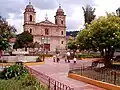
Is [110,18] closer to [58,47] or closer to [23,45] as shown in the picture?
[23,45]

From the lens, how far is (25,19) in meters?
69.4

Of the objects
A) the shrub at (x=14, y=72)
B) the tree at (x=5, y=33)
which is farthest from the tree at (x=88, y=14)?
the shrub at (x=14, y=72)

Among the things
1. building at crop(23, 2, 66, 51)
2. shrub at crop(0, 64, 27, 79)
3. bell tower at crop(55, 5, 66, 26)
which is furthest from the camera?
bell tower at crop(55, 5, 66, 26)

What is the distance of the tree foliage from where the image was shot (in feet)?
101

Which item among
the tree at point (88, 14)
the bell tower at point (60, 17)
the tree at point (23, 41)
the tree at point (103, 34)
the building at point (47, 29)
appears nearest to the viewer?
the tree at point (103, 34)

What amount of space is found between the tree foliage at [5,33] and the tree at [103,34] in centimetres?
1151

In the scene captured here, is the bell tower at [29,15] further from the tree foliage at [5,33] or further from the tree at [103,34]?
the tree at [103,34]

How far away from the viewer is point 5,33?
31.9 m

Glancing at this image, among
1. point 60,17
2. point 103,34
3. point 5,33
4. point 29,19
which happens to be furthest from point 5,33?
point 60,17

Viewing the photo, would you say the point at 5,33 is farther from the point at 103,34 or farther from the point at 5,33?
the point at 103,34

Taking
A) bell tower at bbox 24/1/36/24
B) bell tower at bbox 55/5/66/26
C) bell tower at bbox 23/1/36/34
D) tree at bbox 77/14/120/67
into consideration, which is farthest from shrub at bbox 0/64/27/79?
bell tower at bbox 55/5/66/26

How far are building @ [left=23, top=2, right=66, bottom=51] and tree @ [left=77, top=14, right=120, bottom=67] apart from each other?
4848 cm

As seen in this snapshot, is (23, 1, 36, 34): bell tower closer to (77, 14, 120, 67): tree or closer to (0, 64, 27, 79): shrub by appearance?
(77, 14, 120, 67): tree

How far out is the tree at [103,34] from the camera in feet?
67.9
